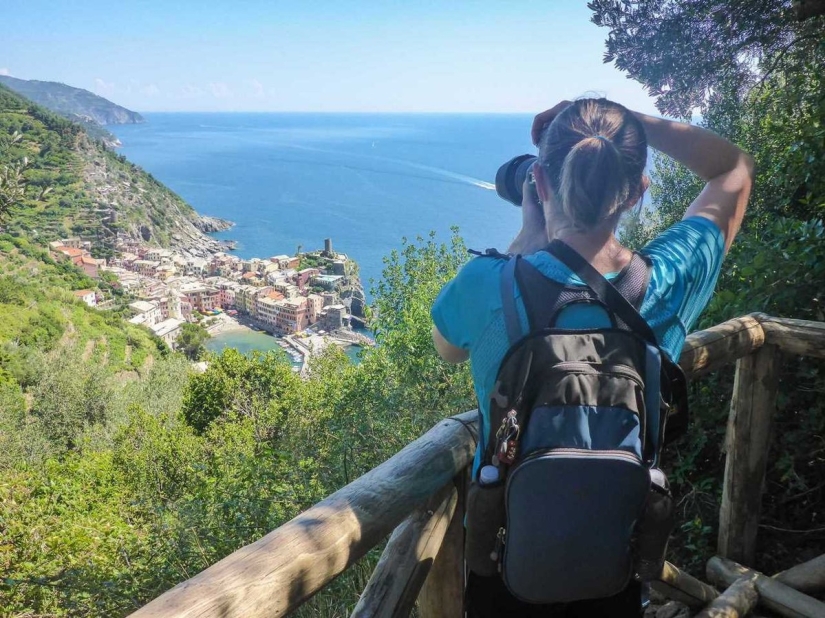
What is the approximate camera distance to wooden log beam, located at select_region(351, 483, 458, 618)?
878mm

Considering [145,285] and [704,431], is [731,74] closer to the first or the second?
[704,431]

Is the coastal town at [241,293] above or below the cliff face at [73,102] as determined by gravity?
below

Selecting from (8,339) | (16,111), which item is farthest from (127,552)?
(16,111)

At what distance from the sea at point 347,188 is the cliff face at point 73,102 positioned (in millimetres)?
14113

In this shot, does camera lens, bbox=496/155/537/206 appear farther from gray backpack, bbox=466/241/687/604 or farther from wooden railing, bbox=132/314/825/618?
wooden railing, bbox=132/314/825/618

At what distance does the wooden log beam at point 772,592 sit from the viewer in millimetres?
1404

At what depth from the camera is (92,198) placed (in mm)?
51562

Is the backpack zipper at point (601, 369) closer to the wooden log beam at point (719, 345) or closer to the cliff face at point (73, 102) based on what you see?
the wooden log beam at point (719, 345)

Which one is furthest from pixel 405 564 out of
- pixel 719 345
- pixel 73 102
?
pixel 73 102

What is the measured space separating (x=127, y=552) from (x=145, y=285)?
138 feet

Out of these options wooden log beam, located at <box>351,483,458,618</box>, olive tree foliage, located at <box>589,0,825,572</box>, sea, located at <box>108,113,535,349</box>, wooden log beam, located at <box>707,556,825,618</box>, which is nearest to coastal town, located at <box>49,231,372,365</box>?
sea, located at <box>108,113,535,349</box>

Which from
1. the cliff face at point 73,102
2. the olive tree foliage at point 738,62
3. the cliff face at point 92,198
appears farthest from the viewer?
the cliff face at point 73,102

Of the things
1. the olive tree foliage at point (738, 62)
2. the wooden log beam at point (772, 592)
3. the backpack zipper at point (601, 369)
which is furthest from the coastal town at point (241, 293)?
the backpack zipper at point (601, 369)

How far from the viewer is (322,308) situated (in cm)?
3897
